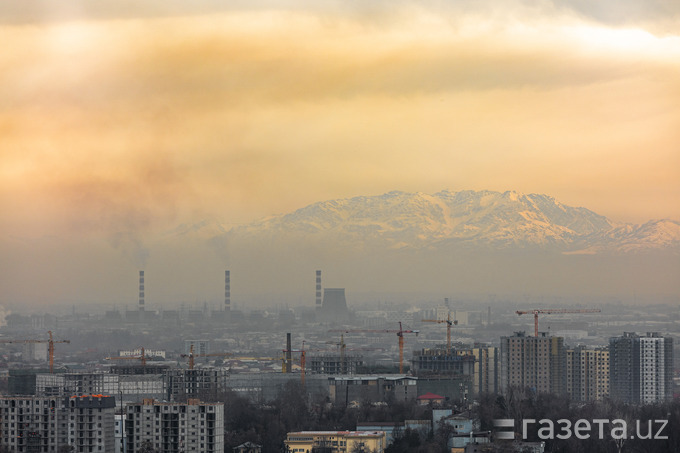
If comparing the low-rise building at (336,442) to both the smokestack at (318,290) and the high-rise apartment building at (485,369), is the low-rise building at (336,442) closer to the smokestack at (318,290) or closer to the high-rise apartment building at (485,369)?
the high-rise apartment building at (485,369)

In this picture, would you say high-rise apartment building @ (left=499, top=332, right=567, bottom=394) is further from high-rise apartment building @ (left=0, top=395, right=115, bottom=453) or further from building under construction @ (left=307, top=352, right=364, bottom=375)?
high-rise apartment building @ (left=0, top=395, right=115, bottom=453)

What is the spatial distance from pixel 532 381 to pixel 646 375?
3006 mm

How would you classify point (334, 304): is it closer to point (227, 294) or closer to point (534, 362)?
point (227, 294)

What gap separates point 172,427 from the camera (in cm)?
2175

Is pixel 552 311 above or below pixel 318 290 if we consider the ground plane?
below

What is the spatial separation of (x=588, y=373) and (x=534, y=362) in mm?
2276

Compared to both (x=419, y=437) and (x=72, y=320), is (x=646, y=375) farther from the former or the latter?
(x=72, y=320)

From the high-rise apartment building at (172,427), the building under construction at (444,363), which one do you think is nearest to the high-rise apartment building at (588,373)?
the building under construction at (444,363)

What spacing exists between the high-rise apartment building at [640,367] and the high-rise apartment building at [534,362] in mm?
1418

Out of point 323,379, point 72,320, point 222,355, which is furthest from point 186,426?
point 72,320

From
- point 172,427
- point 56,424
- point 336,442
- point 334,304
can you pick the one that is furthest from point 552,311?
point 56,424

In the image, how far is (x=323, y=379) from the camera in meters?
39.0

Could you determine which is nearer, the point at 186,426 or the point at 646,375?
the point at 186,426

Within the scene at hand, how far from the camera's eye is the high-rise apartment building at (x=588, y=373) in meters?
39.0
